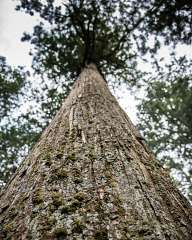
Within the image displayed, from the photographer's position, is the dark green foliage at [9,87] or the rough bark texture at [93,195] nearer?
the rough bark texture at [93,195]

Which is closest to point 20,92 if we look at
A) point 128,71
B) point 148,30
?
point 128,71

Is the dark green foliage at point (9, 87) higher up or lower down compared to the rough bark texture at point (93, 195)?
higher up

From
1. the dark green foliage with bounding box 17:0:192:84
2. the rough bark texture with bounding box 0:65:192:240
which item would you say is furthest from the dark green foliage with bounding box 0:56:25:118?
the rough bark texture with bounding box 0:65:192:240

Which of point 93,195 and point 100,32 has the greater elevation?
point 100,32

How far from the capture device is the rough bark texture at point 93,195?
1348mm

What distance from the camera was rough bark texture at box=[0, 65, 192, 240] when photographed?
135cm

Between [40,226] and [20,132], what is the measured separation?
38.0ft

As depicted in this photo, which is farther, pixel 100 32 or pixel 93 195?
pixel 100 32

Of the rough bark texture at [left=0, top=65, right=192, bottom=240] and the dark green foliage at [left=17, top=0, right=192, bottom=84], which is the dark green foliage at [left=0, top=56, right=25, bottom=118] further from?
the rough bark texture at [left=0, top=65, right=192, bottom=240]

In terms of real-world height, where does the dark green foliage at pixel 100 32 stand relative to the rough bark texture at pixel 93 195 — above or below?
above

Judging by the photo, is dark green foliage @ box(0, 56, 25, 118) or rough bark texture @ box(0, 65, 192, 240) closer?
rough bark texture @ box(0, 65, 192, 240)

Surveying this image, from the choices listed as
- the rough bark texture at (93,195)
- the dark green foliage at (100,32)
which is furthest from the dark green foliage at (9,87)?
the rough bark texture at (93,195)

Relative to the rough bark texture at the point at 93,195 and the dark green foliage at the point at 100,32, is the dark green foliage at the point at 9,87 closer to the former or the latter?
the dark green foliage at the point at 100,32

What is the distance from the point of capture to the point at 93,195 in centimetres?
162
